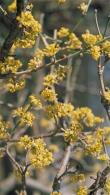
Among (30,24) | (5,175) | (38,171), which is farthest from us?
(5,175)

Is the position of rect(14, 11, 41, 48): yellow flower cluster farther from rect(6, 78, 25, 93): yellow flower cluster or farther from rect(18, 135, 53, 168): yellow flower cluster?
rect(18, 135, 53, 168): yellow flower cluster

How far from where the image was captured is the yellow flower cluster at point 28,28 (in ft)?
8.80

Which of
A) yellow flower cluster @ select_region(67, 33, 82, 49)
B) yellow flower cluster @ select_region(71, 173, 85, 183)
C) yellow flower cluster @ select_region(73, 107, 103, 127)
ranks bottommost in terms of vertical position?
yellow flower cluster @ select_region(71, 173, 85, 183)

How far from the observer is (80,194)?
2867 millimetres

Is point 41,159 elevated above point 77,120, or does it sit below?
below

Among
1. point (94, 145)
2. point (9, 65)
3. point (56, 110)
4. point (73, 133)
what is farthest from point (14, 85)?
point (94, 145)

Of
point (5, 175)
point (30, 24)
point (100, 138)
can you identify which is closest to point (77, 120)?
point (100, 138)

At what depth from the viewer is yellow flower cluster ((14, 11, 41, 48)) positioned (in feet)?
8.80

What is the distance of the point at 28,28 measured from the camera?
275 centimetres

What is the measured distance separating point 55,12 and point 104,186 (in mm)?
5071

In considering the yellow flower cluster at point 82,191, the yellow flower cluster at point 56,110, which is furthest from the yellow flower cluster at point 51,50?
the yellow flower cluster at point 82,191

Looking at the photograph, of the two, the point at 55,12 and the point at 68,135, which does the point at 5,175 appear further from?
the point at 68,135

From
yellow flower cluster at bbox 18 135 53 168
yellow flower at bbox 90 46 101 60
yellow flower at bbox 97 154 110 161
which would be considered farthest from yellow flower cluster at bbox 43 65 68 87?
yellow flower at bbox 97 154 110 161

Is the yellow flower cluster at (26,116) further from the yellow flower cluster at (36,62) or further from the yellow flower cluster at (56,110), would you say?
the yellow flower cluster at (36,62)
